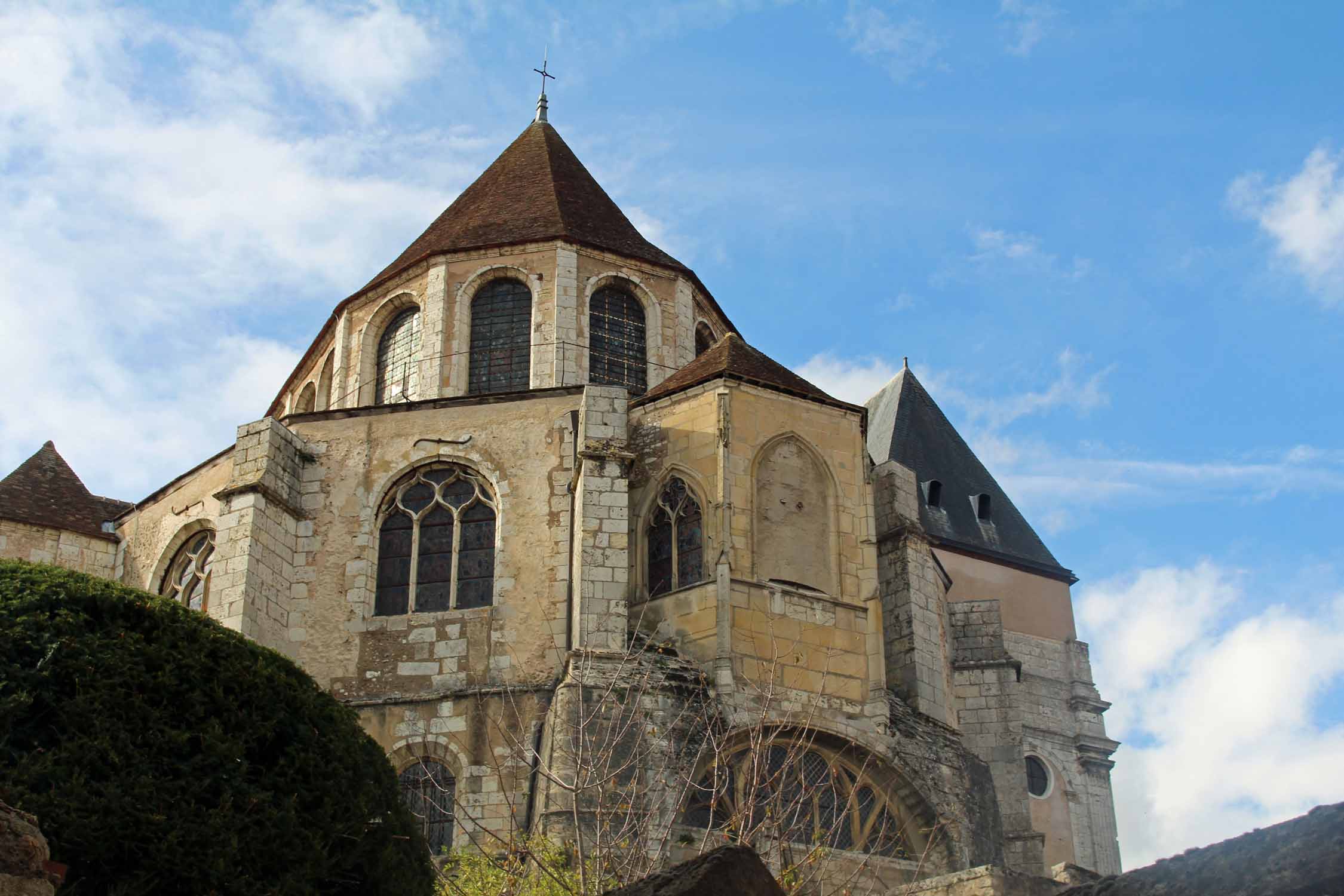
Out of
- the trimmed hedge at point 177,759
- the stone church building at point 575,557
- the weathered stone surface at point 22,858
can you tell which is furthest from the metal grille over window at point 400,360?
the weathered stone surface at point 22,858

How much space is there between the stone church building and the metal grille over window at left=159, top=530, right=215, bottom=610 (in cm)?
4

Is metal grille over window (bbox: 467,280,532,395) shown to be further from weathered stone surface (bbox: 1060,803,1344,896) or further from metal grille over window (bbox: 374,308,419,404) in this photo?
weathered stone surface (bbox: 1060,803,1344,896)

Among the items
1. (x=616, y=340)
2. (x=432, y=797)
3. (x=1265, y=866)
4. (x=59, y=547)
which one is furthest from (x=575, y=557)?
(x=1265, y=866)

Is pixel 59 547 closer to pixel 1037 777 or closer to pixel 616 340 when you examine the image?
pixel 616 340

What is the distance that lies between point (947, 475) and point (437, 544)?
47.4 feet

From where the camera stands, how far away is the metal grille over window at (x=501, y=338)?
23.0 m

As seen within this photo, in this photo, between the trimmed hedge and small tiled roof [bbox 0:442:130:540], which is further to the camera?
small tiled roof [bbox 0:442:130:540]

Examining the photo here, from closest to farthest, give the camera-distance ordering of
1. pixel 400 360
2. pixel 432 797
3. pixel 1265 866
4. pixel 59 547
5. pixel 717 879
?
pixel 1265 866 → pixel 717 879 → pixel 432 797 → pixel 59 547 → pixel 400 360

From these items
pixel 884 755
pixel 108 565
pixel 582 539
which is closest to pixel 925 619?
pixel 884 755

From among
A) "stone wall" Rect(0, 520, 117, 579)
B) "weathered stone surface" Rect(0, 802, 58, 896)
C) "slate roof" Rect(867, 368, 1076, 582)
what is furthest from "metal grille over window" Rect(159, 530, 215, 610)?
"weathered stone surface" Rect(0, 802, 58, 896)

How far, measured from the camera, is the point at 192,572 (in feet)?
68.4

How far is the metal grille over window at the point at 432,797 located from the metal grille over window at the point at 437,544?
183cm

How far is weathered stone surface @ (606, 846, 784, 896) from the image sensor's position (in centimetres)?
445

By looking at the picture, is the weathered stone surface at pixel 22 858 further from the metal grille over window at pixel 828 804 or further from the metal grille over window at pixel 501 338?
the metal grille over window at pixel 501 338
